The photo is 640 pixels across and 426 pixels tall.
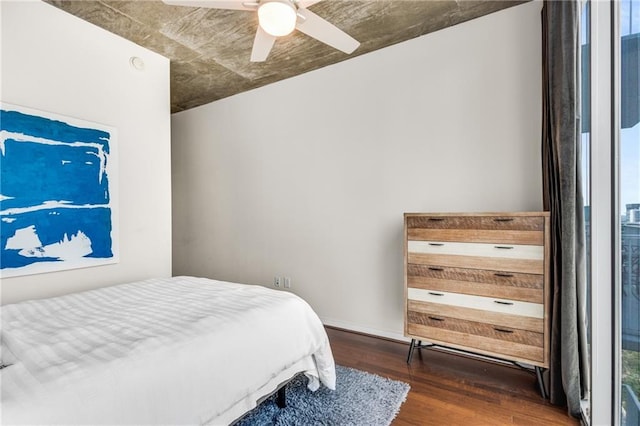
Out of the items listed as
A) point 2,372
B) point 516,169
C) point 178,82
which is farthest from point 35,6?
point 516,169

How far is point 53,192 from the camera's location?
7.83 ft

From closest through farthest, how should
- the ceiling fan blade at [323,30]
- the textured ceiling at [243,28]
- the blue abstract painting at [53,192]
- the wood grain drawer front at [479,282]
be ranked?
1. the ceiling fan blade at [323,30]
2. the wood grain drawer front at [479,282]
3. the blue abstract painting at [53,192]
4. the textured ceiling at [243,28]

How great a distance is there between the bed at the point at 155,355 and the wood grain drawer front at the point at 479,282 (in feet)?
3.04

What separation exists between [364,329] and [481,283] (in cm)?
133

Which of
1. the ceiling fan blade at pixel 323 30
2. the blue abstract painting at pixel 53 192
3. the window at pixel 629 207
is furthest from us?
the blue abstract painting at pixel 53 192

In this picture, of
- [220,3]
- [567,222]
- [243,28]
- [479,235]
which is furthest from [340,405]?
[243,28]

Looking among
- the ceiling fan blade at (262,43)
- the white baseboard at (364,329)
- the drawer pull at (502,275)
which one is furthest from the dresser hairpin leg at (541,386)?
the ceiling fan blade at (262,43)

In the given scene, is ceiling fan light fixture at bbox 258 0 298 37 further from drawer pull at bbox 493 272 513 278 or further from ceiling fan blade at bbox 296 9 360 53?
drawer pull at bbox 493 272 513 278

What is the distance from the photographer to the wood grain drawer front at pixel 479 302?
2.03 m

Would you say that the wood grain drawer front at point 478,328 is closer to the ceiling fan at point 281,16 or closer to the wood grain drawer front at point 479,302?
the wood grain drawer front at point 479,302

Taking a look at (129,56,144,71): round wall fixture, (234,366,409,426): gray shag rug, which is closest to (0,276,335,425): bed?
(234,366,409,426): gray shag rug

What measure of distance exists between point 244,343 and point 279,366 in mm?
266

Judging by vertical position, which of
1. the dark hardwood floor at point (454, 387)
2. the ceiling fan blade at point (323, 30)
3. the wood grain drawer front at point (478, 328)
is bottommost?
the dark hardwood floor at point (454, 387)

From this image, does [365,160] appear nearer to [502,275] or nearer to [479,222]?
[479,222]
